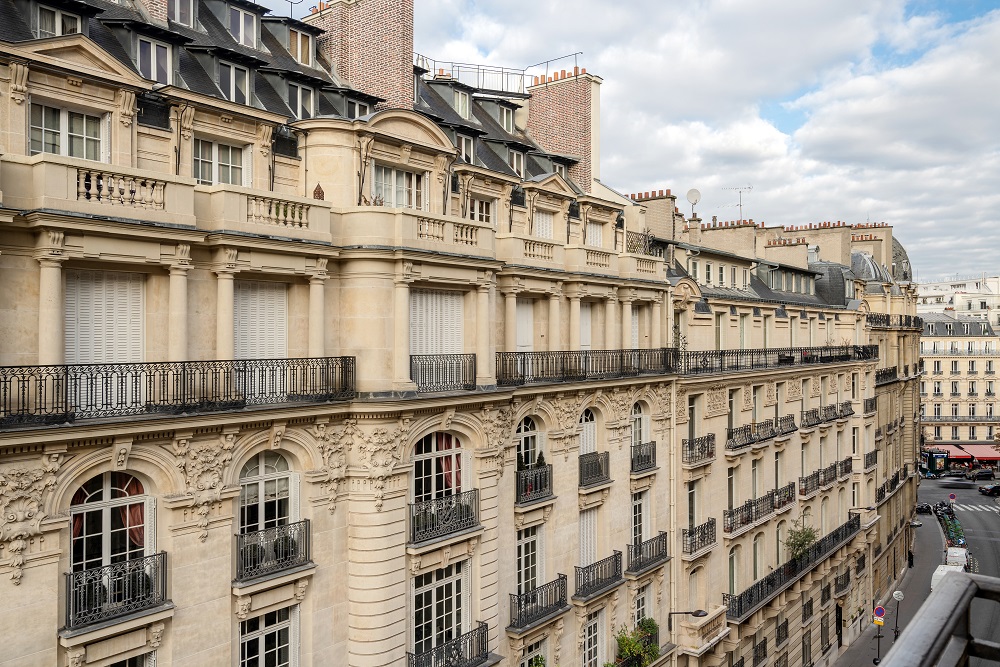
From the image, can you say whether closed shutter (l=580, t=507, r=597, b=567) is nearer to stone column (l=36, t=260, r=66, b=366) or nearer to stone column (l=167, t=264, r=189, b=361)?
stone column (l=167, t=264, r=189, b=361)

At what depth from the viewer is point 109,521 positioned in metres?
13.6

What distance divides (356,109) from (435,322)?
20.1 ft

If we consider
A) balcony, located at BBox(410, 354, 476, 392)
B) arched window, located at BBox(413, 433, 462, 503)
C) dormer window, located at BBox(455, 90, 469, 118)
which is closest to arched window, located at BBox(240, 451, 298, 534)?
arched window, located at BBox(413, 433, 462, 503)

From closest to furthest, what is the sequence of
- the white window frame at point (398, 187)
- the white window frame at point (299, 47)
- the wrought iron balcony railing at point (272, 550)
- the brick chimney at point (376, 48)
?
the wrought iron balcony railing at point (272, 550) → the white window frame at point (398, 187) → the white window frame at point (299, 47) → the brick chimney at point (376, 48)

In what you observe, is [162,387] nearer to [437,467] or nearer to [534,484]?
[437,467]

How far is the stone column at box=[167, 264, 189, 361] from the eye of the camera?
47.1ft

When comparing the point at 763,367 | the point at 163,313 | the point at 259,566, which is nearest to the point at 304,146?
the point at 163,313

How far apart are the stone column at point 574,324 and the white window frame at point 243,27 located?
12.0 metres

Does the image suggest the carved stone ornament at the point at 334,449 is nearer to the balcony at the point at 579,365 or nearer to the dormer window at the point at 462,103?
the balcony at the point at 579,365

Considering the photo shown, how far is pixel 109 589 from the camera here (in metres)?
13.2

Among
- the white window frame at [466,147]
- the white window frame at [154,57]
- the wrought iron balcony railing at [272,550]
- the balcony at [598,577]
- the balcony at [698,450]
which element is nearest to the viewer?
the wrought iron balcony railing at [272,550]

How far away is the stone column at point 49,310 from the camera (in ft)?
41.6

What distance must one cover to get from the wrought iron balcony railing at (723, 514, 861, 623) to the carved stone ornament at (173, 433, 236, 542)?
24809 mm

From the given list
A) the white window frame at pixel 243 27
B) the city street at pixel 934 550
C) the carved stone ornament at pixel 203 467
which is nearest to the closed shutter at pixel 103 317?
the carved stone ornament at pixel 203 467
